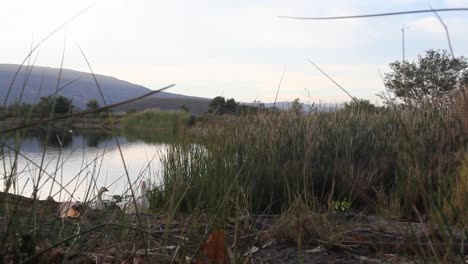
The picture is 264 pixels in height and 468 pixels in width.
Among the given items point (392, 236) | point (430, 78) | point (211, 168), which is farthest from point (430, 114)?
point (392, 236)

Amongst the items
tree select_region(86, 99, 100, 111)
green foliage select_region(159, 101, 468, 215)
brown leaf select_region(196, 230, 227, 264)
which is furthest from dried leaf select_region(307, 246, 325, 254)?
green foliage select_region(159, 101, 468, 215)

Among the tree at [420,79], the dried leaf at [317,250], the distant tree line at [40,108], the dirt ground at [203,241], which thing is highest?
the tree at [420,79]

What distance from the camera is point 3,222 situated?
6.49ft

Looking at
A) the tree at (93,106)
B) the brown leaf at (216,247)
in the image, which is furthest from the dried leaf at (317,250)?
the tree at (93,106)

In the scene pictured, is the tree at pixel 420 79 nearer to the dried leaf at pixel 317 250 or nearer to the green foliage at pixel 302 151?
the dried leaf at pixel 317 250

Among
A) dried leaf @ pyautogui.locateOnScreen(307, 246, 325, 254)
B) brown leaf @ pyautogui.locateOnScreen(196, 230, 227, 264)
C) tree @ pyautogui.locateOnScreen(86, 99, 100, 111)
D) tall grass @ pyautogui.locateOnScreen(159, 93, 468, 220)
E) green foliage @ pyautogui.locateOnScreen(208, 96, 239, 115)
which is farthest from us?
tall grass @ pyautogui.locateOnScreen(159, 93, 468, 220)

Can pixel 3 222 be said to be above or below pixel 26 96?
below

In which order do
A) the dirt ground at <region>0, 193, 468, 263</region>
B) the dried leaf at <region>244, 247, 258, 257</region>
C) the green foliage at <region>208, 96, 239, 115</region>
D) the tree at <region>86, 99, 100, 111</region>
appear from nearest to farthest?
the tree at <region>86, 99, 100, 111</region> → the dirt ground at <region>0, 193, 468, 263</region> → the dried leaf at <region>244, 247, 258, 257</region> → the green foliage at <region>208, 96, 239, 115</region>

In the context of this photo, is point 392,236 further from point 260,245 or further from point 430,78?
point 430,78

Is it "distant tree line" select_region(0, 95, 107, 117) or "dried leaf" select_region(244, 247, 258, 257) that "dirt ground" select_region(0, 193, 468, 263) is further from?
"distant tree line" select_region(0, 95, 107, 117)

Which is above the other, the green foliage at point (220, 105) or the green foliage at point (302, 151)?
the green foliage at point (220, 105)

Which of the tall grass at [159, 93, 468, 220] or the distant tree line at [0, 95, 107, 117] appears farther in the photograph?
the tall grass at [159, 93, 468, 220]

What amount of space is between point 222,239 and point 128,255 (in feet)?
1.12

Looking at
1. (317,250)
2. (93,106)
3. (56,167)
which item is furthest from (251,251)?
(93,106)
